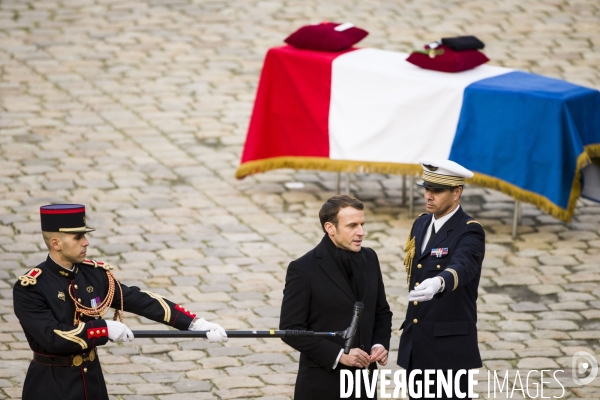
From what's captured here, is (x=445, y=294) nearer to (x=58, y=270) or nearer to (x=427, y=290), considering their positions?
(x=427, y=290)

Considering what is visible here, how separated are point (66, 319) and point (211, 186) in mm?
5468

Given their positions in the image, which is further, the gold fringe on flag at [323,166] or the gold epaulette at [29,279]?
the gold fringe on flag at [323,166]

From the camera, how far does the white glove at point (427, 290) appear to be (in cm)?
497

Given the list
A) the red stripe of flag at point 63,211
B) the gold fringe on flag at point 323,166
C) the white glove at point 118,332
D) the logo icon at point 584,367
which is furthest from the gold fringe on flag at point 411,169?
the white glove at point 118,332

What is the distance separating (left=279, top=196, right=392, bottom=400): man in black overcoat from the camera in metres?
5.00

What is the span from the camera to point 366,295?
512 centimetres

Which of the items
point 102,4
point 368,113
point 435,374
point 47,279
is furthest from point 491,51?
point 47,279

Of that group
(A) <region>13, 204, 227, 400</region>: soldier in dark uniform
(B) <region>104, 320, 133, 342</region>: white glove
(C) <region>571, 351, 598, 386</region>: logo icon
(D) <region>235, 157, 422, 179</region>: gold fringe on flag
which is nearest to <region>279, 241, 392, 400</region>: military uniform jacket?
(A) <region>13, 204, 227, 400</region>: soldier in dark uniform

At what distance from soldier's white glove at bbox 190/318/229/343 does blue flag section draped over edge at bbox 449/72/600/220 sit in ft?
14.6

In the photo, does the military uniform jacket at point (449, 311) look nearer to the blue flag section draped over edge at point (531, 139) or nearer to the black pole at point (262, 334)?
the black pole at point (262, 334)

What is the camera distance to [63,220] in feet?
16.4

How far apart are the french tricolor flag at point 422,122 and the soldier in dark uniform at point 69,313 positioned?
4495 millimetres

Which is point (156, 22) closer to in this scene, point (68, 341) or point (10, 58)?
point (10, 58)

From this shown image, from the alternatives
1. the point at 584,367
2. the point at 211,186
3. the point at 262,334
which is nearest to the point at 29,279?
the point at 262,334
